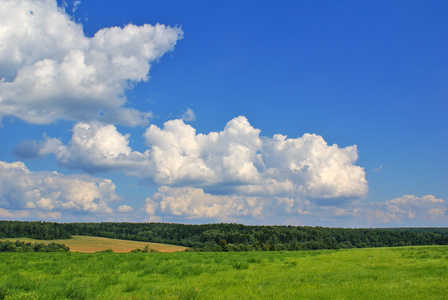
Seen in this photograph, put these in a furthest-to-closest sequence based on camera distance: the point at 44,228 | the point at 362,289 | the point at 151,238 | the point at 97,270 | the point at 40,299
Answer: the point at 151,238, the point at 44,228, the point at 97,270, the point at 362,289, the point at 40,299

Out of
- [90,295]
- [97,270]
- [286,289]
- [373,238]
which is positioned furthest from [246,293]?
[373,238]

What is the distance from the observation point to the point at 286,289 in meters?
10.8

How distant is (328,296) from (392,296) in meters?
2.04

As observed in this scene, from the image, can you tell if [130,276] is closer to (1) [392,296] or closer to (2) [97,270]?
(2) [97,270]

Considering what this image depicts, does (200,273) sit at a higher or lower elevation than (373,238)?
higher

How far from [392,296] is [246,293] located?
4.67 meters

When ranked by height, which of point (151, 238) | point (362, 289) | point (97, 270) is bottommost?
point (151, 238)

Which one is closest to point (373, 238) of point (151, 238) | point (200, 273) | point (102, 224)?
point (151, 238)

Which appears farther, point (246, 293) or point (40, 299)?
point (246, 293)

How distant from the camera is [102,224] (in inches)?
7101

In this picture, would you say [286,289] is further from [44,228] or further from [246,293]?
[44,228]

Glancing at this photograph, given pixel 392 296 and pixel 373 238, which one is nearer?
pixel 392 296

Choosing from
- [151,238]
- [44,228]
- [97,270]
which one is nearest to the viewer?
[97,270]

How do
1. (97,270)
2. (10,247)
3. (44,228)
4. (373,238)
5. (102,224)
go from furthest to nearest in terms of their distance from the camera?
(102,224) < (373,238) < (44,228) < (10,247) < (97,270)
